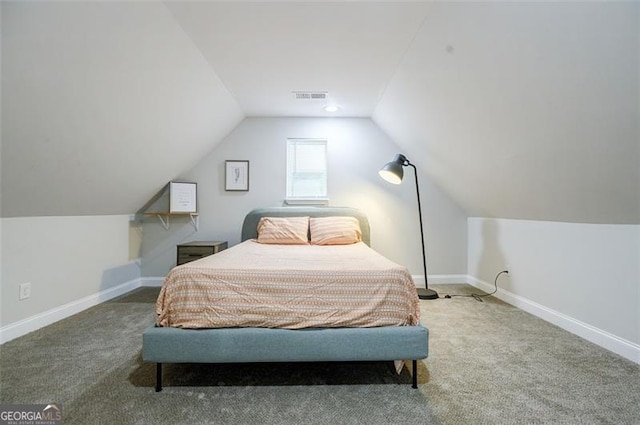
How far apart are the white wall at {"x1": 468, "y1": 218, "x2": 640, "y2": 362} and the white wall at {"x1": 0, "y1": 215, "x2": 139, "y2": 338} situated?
431 centimetres

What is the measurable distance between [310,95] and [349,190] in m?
1.32

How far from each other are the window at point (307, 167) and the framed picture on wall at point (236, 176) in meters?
0.56

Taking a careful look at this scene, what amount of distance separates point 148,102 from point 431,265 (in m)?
3.60

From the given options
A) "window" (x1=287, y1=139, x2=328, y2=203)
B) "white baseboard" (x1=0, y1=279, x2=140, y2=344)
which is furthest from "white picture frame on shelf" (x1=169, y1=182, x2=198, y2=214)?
"window" (x1=287, y1=139, x2=328, y2=203)

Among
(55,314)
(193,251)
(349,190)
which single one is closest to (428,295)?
(349,190)

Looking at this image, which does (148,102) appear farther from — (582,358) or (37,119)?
(582,358)

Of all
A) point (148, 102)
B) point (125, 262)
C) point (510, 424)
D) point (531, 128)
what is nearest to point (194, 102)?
point (148, 102)

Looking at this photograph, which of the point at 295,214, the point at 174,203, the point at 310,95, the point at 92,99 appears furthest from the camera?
the point at 295,214

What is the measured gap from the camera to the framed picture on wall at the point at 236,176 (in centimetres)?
389

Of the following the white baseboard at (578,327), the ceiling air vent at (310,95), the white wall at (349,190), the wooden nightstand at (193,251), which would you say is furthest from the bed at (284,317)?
the white wall at (349,190)

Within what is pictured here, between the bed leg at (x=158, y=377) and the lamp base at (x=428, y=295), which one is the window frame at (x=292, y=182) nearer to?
the lamp base at (x=428, y=295)

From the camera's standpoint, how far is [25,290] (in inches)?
92.7

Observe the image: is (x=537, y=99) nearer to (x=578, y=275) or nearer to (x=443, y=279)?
(x=578, y=275)

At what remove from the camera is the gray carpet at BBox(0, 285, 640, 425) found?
56.2 inches
